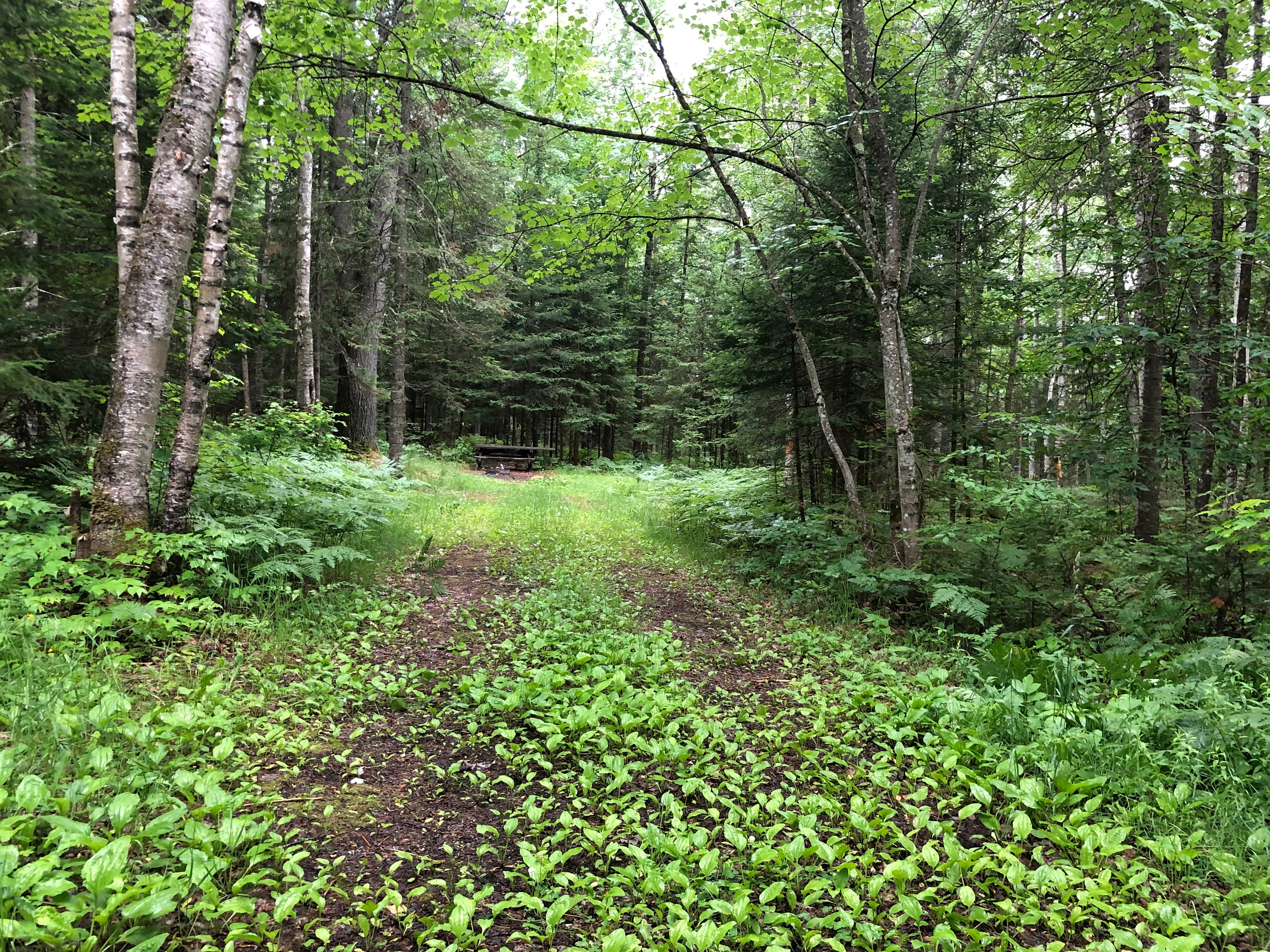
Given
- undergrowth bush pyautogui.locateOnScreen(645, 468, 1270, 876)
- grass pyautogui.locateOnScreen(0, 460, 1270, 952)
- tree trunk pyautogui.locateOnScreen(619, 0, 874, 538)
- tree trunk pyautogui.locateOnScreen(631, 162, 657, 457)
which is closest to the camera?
grass pyautogui.locateOnScreen(0, 460, 1270, 952)

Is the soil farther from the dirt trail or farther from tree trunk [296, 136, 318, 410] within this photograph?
tree trunk [296, 136, 318, 410]

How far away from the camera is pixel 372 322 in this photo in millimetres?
14016

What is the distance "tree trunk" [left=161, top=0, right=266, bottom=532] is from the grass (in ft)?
4.45

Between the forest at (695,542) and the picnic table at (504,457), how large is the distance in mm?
10683

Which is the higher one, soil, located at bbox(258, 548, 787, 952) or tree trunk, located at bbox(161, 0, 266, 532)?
tree trunk, located at bbox(161, 0, 266, 532)

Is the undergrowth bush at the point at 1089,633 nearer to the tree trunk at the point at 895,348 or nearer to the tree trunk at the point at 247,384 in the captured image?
the tree trunk at the point at 895,348

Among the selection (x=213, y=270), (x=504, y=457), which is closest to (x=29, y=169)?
(x=213, y=270)

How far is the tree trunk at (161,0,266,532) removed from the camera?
186 inches

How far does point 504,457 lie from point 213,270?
17609mm

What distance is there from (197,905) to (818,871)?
2.35 meters

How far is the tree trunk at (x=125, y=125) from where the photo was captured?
5.32m

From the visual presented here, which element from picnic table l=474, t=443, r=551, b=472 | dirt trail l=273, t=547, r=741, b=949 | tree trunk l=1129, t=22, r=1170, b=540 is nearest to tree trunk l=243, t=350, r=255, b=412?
picnic table l=474, t=443, r=551, b=472

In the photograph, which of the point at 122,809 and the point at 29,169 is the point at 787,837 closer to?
the point at 122,809

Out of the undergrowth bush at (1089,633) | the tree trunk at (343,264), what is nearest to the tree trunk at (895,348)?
the undergrowth bush at (1089,633)
